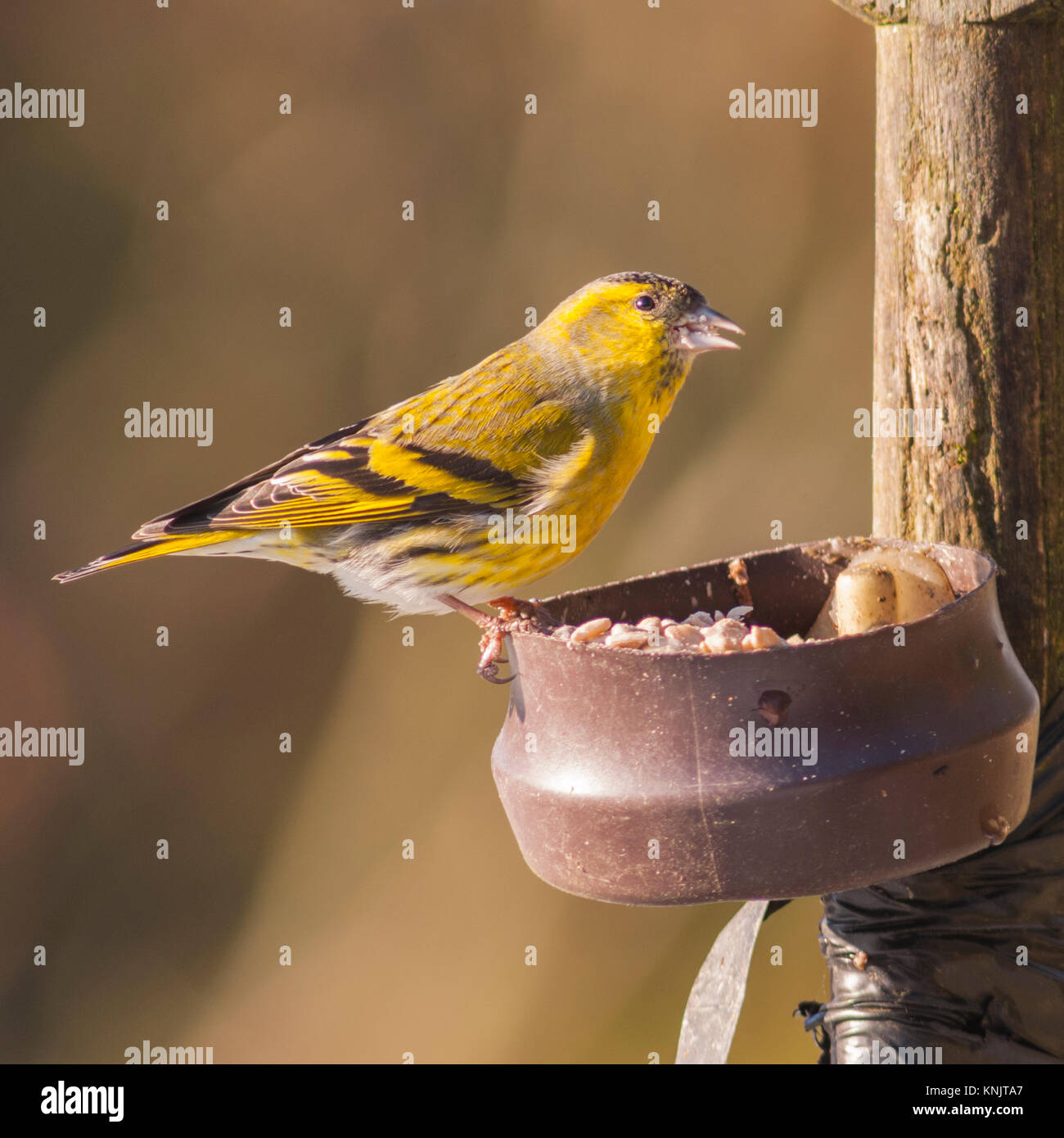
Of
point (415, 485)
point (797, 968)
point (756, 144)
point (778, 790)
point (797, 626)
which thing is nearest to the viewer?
point (778, 790)

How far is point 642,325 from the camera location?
396 centimetres

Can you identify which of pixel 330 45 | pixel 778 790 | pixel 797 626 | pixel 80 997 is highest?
pixel 330 45

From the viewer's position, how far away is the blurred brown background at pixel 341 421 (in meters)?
6.50

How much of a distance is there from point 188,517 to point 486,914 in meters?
3.71

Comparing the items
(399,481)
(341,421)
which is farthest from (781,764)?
(341,421)

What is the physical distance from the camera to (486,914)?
7.09 meters

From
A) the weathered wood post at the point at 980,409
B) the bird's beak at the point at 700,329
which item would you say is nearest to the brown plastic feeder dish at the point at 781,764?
the weathered wood post at the point at 980,409

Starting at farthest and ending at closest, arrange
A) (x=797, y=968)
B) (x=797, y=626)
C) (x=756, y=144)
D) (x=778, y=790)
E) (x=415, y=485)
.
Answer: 1. (x=797, y=968)
2. (x=756, y=144)
3. (x=415, y=485)
4. (x=797, y=626)
5. (x=778, y=790)

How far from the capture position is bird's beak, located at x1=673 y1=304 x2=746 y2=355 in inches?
153

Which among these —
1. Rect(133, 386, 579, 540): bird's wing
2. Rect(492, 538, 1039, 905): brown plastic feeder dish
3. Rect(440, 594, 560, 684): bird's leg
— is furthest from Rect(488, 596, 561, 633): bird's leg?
Rect(492, 538, 1039, 905): brown plastic feeder dish

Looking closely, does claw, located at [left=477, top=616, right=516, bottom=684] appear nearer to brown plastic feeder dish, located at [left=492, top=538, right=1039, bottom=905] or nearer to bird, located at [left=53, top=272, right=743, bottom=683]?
bird, located at [left=53, top=272, right=743, bottom=683]

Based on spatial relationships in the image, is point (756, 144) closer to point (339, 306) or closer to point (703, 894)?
point (339, 306)

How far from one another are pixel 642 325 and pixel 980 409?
111 centimetres

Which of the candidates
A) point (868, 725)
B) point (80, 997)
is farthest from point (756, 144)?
point (80, 997)
